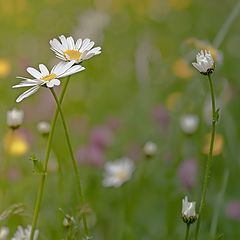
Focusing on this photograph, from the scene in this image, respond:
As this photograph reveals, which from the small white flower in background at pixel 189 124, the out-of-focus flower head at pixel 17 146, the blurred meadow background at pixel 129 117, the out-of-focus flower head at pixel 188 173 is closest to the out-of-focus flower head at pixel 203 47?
the blurred meadow background at pixel 129 117

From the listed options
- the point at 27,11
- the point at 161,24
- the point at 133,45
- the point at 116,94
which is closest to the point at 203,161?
the point at 116,94

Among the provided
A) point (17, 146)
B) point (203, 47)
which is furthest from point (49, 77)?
point (17, 146)

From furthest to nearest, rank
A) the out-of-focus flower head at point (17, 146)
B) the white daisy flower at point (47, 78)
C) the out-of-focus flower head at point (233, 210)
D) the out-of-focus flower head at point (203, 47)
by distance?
the out-of-focus flower head at point (17, 146) < the out-of-focus flower head at point (233, 210) < the out-of-focus flower head at point (203, 47) < the white daisy flower at point (47, 78)

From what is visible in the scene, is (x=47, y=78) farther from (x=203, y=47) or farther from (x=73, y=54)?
(x=203, y=47)

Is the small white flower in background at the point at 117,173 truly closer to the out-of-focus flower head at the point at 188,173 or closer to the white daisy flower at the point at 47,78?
the out-of-focus flower head at the point at 188,173

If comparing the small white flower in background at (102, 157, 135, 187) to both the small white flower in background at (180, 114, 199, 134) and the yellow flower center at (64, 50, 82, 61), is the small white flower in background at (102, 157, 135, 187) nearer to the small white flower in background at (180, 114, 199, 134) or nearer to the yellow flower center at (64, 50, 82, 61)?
the small white flower in background at (180, 114, 199, 134)

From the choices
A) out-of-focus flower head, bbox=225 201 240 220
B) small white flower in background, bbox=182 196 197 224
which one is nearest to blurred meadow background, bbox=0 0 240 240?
out-of-focus flower head, bbox=225 201 240 220

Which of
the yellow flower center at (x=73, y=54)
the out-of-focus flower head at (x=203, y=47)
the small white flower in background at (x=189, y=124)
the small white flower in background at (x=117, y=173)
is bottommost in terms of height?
the yellow flower center at (x=73, y=54)
